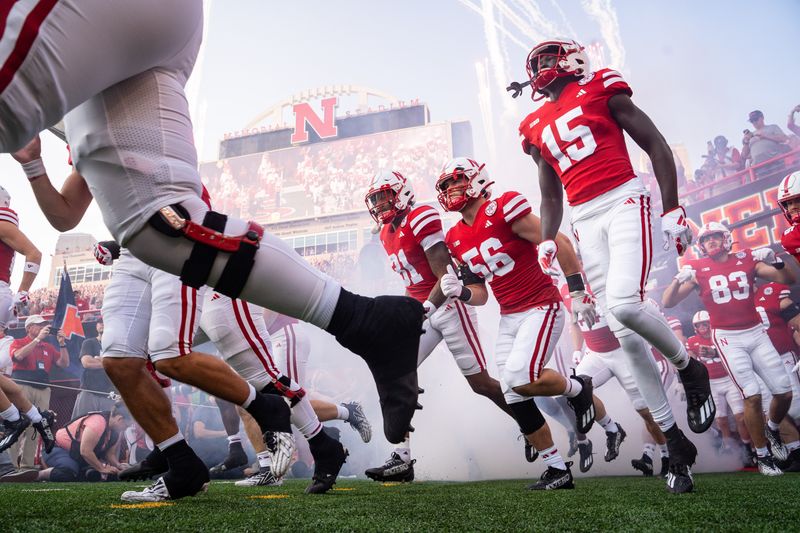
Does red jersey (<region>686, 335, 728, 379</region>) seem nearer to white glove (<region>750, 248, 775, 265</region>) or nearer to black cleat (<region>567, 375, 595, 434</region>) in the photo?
white glove (<region>750, 248, 775, 265</region>)

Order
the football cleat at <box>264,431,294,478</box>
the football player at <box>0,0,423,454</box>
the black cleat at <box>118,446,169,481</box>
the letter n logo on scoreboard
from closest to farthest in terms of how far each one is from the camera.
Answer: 1. the football player at <box>0,0,423,454</box>
2. the football cleat at <box>264,431,294,478</box>
3. the black cleat at <box>118,446,169,481</box>
4. the letter n logo on scoreboard

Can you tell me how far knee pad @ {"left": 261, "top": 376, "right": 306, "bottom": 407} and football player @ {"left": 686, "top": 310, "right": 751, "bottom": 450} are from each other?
3.89 m

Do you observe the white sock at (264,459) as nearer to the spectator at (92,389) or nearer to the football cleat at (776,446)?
the football cleat at (776,446)

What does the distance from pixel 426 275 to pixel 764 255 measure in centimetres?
299

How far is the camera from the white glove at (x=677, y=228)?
2.51 m

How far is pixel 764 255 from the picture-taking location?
504 cm

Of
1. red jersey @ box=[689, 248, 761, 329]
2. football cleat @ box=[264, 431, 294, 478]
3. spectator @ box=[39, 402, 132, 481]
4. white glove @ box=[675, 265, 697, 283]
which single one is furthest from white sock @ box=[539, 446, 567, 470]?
spectator @ box=[39, 402, 132, 481]

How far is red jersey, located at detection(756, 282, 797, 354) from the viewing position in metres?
5.49

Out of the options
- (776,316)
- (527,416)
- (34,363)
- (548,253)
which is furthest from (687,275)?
(34,363)

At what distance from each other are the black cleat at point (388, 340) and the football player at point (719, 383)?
15.6ft

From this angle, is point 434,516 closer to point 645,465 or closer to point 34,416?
point 645,465

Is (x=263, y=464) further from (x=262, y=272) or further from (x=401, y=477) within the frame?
(x=262, y=272)

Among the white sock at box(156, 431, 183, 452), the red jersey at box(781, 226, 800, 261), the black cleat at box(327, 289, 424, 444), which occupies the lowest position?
the white sock at box(156, 431, 183, 452)

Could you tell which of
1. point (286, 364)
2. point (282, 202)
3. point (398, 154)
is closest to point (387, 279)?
point (286, 364)
